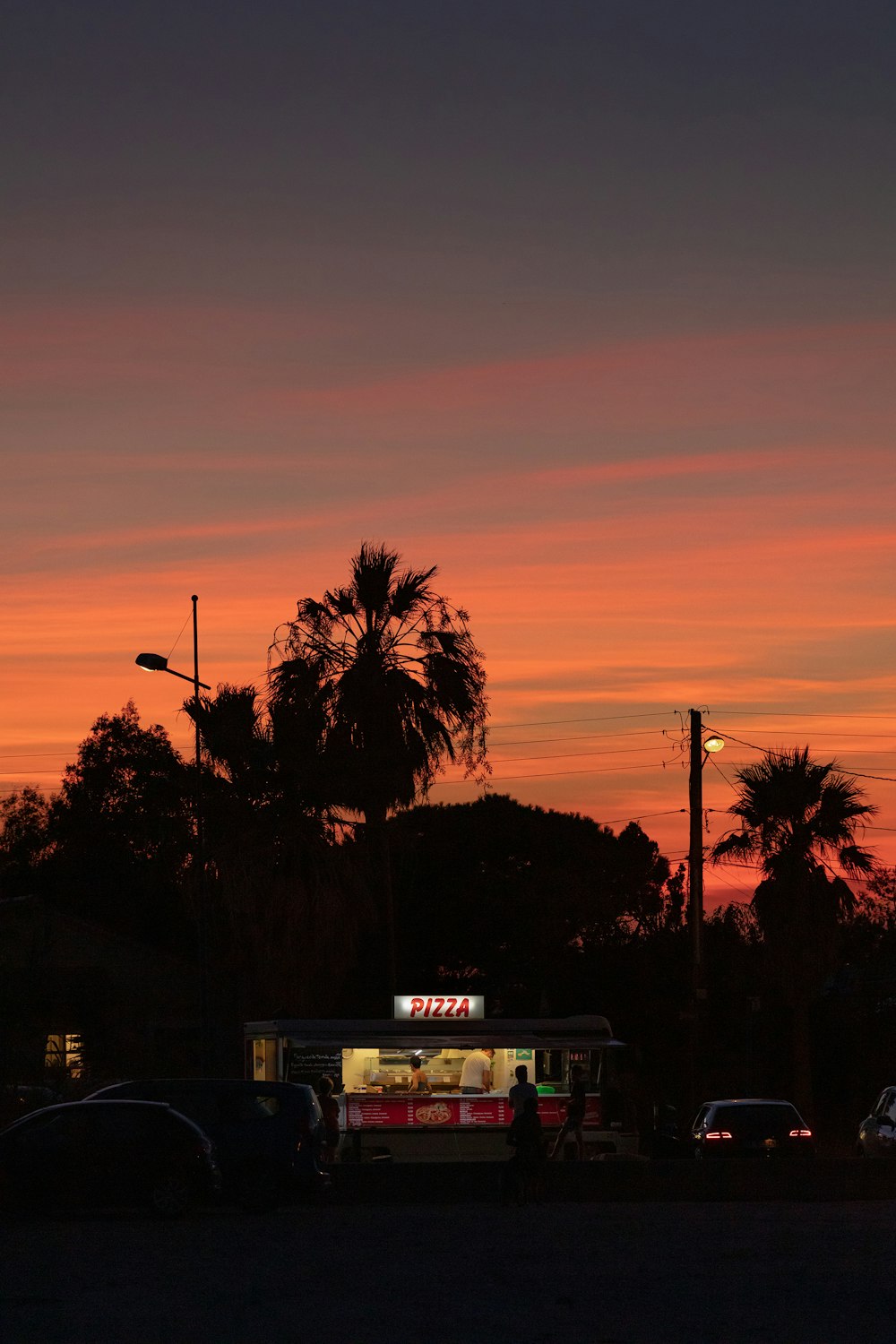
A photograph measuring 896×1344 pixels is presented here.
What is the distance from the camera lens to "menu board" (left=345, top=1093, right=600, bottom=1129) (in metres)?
30.5

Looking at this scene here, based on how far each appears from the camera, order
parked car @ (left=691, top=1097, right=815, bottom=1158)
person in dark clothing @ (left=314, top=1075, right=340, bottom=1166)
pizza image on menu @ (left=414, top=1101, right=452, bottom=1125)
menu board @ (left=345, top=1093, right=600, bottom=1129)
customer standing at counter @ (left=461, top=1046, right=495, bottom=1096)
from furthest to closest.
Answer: customer standing at counter @ (left=461, top=1046, right=495, bottom=1096), pizza image on menu @ (left=414, top=1101, right=452, bottom=1125), menu board @ (left=345, top=1093, right=600, bottom=1129), parked car @ (left=691, top=1097, right=815, bottom=1158), person in dark clothing @ (left=314, top=1075, right=340, bottom=1166)

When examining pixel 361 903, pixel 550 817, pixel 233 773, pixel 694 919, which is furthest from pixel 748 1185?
pixel 550 817

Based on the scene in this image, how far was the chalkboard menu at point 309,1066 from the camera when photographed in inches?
1211

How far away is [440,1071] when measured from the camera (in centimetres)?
3172

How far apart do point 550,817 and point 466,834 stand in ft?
10.9

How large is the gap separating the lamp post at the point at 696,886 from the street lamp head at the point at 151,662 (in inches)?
441

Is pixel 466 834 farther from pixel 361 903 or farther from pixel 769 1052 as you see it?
pixel 361 903

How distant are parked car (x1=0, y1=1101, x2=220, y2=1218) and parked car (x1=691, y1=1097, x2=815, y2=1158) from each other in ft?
35.1

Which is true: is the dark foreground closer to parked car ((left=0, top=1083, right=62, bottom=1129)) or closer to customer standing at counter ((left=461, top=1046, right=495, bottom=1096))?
parked car ((left=0, top=1083, right=62, bottom=1129))

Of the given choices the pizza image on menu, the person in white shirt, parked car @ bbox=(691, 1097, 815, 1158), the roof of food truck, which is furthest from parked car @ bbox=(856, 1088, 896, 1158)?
the pizza image on menu

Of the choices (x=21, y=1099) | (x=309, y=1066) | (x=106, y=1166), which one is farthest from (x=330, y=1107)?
(x=106, y=1166)

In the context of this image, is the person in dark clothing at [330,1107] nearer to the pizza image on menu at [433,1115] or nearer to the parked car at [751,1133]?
the pizza image on menu at [433,1115]

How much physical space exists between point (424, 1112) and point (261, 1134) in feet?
27.3

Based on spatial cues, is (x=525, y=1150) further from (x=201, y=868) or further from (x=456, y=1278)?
(x=201, y=868)
